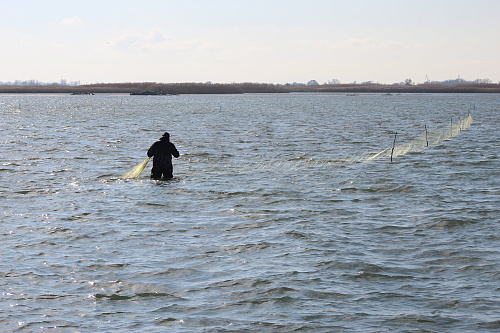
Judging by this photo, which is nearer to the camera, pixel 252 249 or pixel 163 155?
pixel 252 249

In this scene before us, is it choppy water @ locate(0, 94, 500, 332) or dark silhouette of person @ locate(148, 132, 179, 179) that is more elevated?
dark silhouette of person @ locate(148, 132, 179, 179)

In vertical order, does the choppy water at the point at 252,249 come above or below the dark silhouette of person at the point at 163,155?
below

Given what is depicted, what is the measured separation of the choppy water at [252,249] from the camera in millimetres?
9867

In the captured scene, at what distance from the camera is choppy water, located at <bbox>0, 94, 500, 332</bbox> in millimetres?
9867

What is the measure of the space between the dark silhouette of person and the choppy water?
0.94 m

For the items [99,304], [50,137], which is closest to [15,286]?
[99,304]

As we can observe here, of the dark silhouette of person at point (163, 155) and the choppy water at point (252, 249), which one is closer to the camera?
the choppy water at point (252, 249)

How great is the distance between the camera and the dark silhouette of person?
22.6m

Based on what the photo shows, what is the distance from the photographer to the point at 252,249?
13.7 meters

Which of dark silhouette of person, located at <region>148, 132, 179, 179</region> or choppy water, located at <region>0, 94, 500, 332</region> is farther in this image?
dark silhouette of person, located at <region>148, 132, 179, 179</region>

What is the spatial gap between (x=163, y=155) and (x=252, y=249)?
1012 cm

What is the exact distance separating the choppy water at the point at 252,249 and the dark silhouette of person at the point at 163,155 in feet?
3.07

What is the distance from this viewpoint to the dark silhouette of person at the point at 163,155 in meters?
22.6

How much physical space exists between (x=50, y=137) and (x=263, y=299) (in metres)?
38.8
